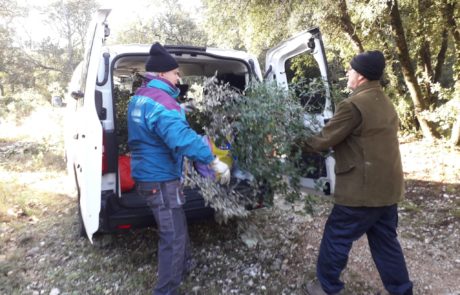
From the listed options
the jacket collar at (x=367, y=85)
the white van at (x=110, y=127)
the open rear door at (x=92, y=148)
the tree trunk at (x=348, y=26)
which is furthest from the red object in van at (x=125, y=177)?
the tree trunk at (x=348, y=26)

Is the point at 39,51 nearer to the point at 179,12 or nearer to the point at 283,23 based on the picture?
the point at 179,12

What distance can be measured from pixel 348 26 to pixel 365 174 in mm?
5771

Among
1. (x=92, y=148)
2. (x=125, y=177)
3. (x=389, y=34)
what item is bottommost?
(x=125, y=177)

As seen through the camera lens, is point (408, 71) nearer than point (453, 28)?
No

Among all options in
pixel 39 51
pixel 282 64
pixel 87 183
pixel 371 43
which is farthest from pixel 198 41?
pixel 87 183

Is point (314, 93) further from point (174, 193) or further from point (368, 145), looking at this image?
point (174, 193)

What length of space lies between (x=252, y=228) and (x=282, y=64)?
185 cm

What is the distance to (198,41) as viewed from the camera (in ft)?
72.4

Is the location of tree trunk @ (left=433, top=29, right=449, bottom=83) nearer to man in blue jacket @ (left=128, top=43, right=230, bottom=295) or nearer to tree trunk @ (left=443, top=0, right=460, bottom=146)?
tree trunk @ (left=443, top=0, right=460, bottom=146)

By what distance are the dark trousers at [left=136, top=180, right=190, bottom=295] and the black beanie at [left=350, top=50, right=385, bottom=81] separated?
1.57 m

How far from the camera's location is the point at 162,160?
106 inches

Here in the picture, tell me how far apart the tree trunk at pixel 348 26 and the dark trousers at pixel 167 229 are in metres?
5.42

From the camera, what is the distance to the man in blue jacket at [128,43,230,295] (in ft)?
8.40

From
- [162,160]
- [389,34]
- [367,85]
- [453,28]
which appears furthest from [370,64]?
[453,28]
